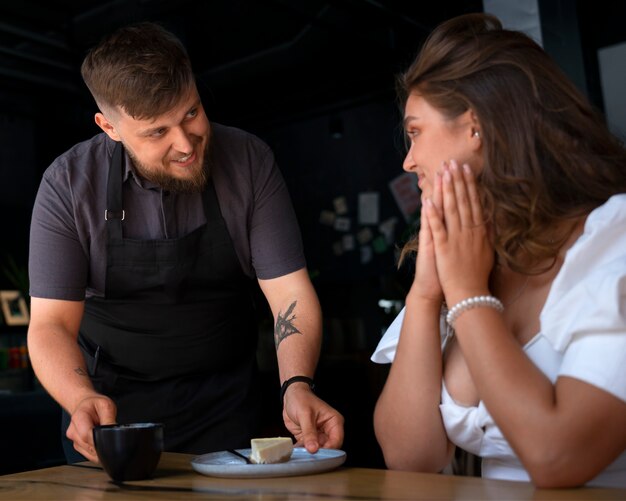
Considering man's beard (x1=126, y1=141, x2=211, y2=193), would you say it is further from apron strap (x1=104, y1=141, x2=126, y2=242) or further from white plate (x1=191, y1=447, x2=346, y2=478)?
white plate (x1=191, y1=447, x2=346, y2=478)

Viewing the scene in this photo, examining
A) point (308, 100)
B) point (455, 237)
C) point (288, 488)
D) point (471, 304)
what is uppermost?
point (308, 100)

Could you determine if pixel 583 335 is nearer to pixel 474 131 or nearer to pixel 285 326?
pixel 474 131

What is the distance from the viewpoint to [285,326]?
2018 mm

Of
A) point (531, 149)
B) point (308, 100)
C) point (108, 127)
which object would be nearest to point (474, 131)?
point (531, 149)

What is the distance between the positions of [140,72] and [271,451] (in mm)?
973

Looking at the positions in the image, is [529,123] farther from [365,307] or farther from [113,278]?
[365,307]

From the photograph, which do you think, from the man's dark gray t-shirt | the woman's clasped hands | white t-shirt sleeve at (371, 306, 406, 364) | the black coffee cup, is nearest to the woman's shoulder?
the woman's clasped hands

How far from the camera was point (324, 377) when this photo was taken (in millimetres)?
4492

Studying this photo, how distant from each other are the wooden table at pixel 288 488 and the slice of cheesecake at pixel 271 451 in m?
0.04

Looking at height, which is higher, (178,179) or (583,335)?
(178,179)

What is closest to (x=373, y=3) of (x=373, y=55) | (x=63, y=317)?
(x=373, y=55)

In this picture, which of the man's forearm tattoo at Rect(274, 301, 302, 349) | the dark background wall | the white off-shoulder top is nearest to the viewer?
the white off-shoulder top

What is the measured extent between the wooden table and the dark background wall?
9.21ft

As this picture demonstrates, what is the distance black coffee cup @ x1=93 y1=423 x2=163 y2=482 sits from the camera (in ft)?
4.25
